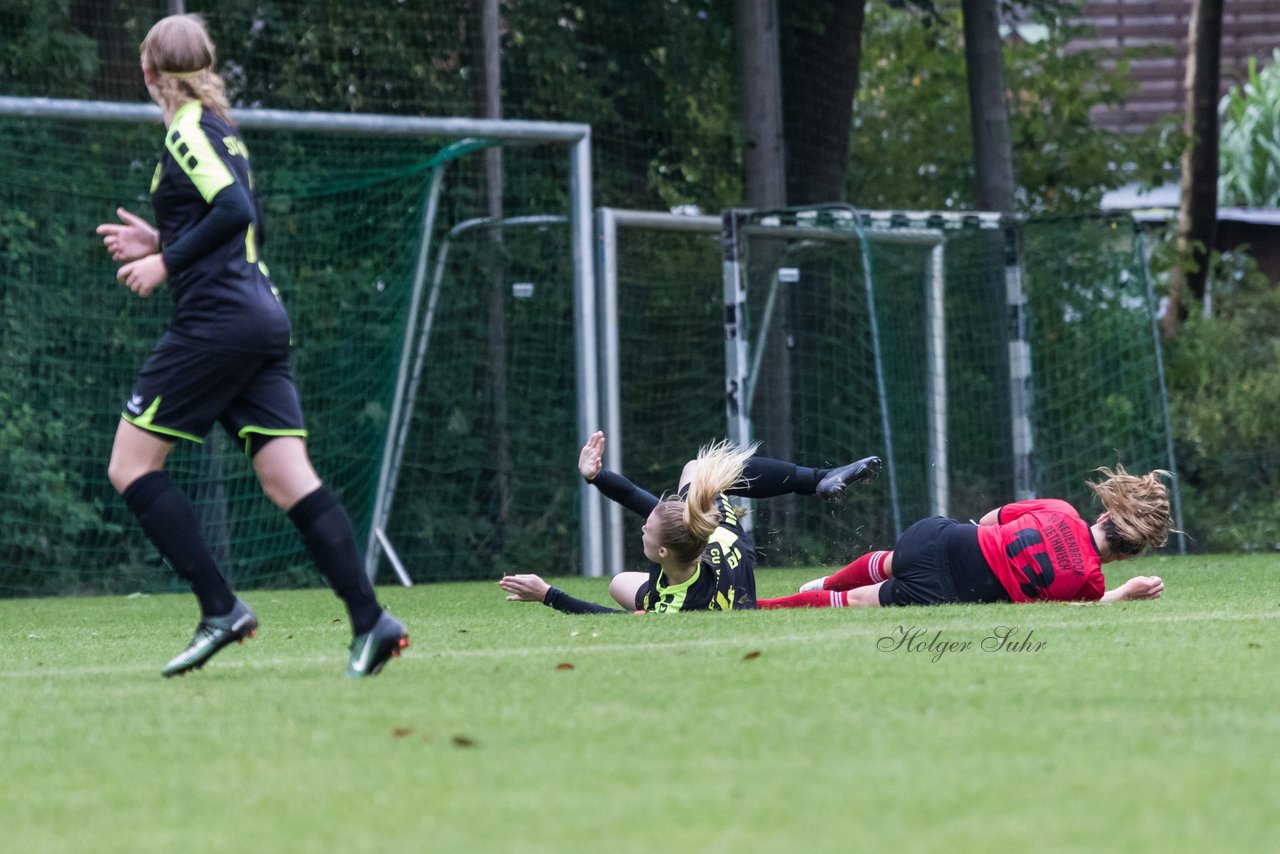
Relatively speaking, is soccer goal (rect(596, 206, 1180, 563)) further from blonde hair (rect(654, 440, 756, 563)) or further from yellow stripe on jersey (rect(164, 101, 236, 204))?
yellow stripe on jersey (rect(164, 101, 236, 204))

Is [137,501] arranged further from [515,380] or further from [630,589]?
[515,380]

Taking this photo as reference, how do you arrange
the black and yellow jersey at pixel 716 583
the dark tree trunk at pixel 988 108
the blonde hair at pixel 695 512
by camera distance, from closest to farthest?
the blonde hair at pixel 695 512
the black and yellow jersey at pixel 716 583
the dark tree trunk at pixel 988 108

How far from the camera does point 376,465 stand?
11.9m

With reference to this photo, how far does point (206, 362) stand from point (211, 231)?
349 millimetres

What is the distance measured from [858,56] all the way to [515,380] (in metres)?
4.58

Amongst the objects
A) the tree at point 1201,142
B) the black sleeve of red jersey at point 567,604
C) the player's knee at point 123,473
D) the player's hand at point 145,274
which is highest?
the tree at point 1201,142

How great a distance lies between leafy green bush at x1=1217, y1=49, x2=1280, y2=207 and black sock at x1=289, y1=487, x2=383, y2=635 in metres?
23.6

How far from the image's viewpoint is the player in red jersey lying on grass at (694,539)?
23.6ft

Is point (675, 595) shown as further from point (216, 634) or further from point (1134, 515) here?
point (216, 634)

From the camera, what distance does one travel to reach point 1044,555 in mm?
7262

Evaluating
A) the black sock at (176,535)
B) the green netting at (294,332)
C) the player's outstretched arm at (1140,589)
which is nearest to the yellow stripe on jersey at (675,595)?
the player's outstretched arm at (1140,589)

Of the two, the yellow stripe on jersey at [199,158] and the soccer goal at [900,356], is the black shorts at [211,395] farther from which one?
the soccer goal at [900,356]

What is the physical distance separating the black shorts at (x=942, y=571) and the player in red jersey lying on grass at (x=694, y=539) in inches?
14.5

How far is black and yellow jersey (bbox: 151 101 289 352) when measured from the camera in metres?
5.17
